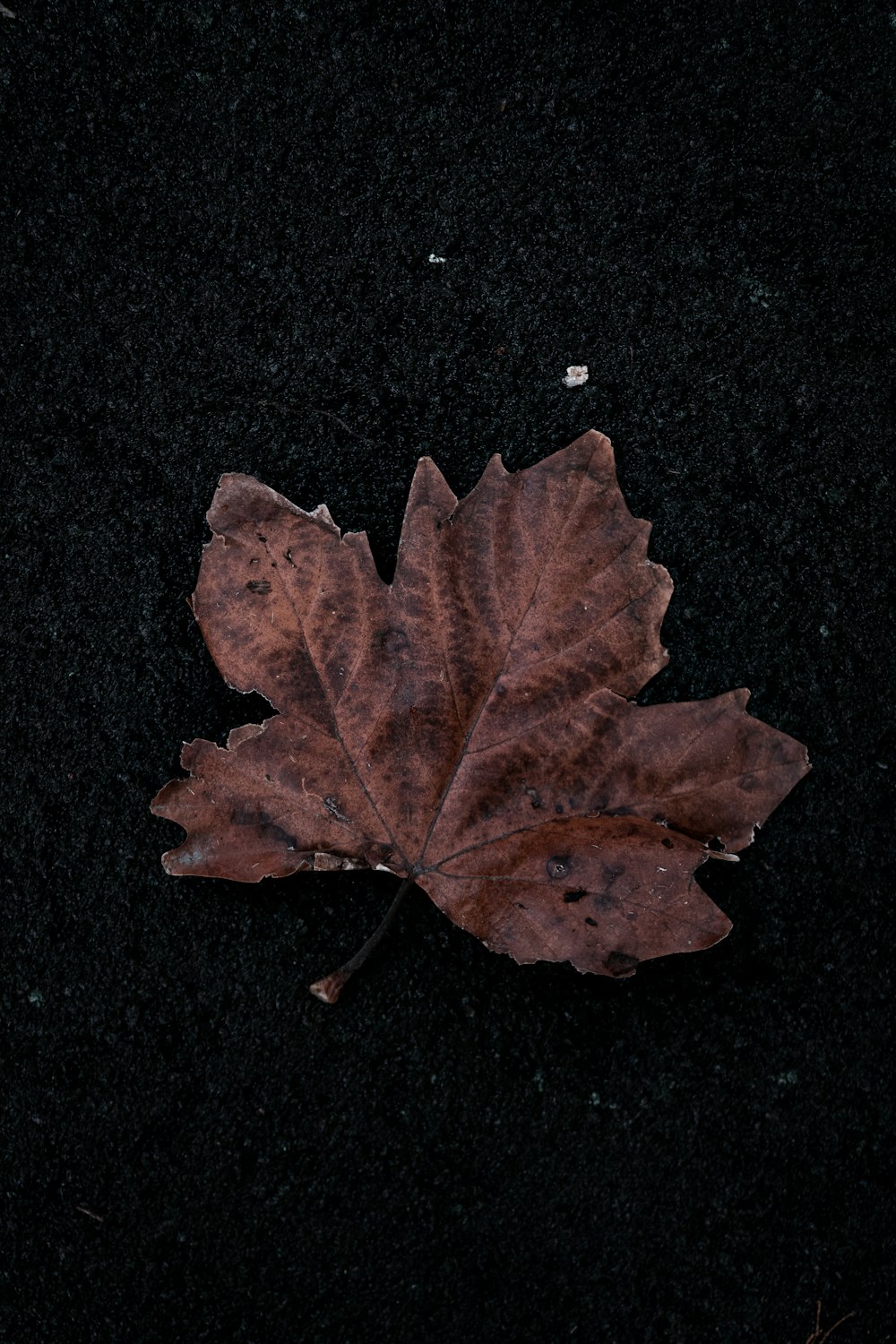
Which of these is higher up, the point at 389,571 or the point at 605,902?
the point at 389,571

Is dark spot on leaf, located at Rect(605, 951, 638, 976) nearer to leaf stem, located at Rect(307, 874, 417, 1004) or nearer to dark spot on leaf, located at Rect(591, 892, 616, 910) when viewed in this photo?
dark spot on leaf, located at Rect(591, 892, 616, 910)

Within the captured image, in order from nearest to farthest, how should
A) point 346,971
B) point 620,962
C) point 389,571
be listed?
1. point 620,962
2. point 346,971
3. point 389,571

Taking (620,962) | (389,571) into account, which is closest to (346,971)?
(620,962)

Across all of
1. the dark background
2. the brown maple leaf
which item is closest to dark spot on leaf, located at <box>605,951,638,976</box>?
the brown maple leaf

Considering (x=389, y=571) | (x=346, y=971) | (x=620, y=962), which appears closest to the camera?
(x=620, y=962)

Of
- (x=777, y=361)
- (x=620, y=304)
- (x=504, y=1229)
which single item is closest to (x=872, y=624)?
(x=777, y=361)

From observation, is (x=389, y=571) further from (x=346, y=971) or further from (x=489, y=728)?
(x=346, y=971)

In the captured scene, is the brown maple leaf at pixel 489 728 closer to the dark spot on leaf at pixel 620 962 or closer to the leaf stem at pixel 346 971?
the dark spot on leaf at pixel 620 962
